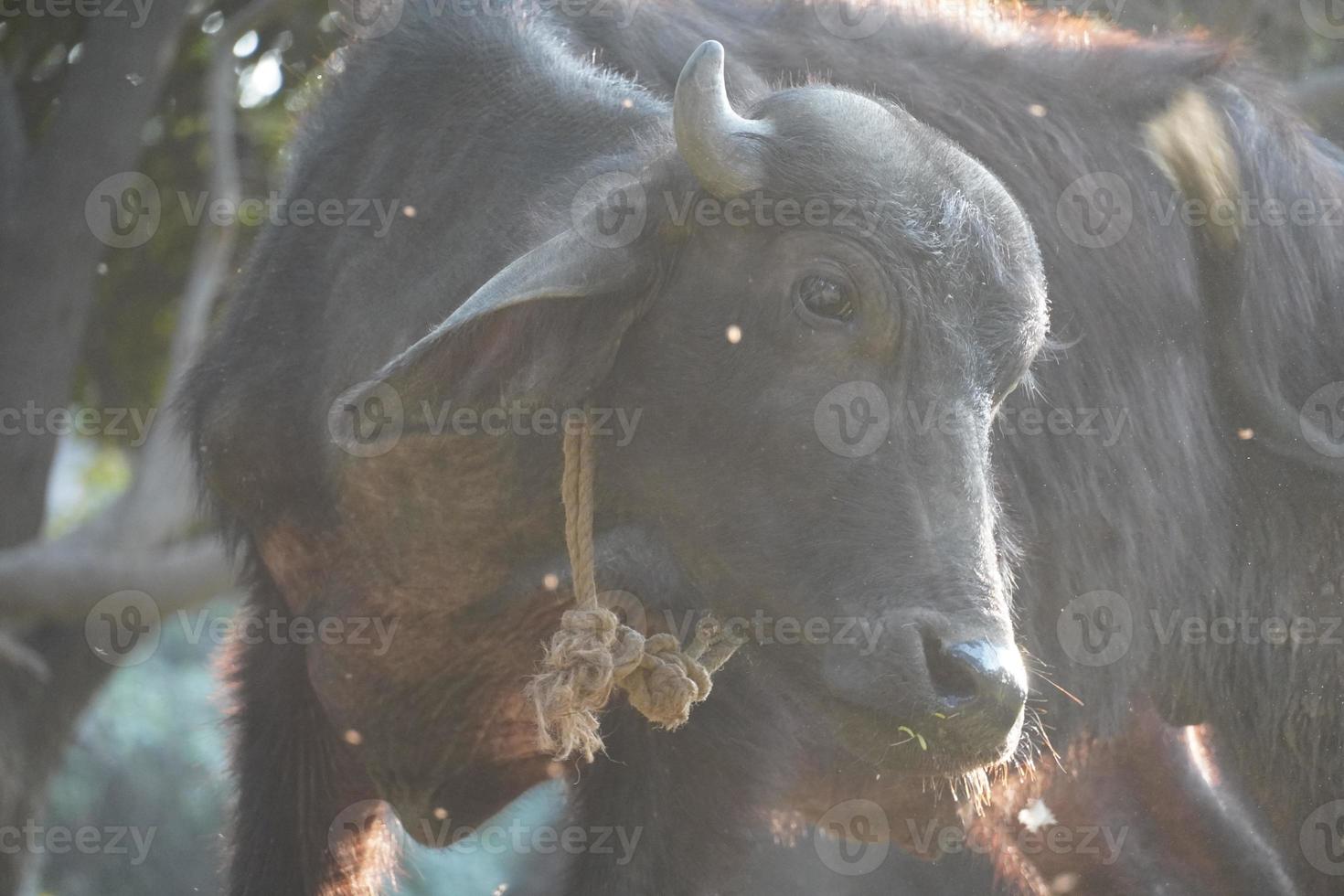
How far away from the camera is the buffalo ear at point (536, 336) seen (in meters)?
3.15

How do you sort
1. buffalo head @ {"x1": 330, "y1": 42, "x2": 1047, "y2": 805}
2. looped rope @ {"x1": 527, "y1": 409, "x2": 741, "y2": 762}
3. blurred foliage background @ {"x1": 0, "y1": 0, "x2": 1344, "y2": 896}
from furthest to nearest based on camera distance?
blurred foliage background @ {"x1": 0, "y1": 0, "x2": 1344, "y2": 896}
looped rope @ {"x1": 527, "y1": 409, "x2": 741, "y2": 762}
buffalo head @ {"x1": 330, "y1": 42, "x2": 1047, "y2": 805}

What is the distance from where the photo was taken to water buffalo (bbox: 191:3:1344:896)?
309 cm

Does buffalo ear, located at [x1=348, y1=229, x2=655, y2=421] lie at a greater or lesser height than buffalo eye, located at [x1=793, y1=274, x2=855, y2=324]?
lesser

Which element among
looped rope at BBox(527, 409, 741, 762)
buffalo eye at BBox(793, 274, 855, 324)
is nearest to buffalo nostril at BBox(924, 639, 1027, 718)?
looped rope at BBox(527, 409, 741, 762)

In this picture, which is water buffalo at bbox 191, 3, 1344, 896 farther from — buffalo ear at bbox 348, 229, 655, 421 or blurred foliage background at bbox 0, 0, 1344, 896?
blurred foliage background at bbox 0, 0, 1344, 896

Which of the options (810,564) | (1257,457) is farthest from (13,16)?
(1257,457)

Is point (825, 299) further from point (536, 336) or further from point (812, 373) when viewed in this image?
point (536, 336)

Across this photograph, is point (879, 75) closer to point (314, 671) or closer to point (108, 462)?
point (314, 671)

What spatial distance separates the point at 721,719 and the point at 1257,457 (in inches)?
84.4

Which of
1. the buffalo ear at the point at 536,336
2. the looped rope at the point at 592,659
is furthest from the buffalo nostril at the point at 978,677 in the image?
the buffalo ear at the point at 536,336

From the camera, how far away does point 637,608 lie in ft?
11.6

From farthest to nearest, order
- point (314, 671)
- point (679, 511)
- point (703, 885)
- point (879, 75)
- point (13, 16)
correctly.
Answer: point (13, 16) → point (879, 75) → point (314, 671) → point (703, 885) → point (679, 511)

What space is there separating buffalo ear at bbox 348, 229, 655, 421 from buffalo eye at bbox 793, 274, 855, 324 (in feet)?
1.20

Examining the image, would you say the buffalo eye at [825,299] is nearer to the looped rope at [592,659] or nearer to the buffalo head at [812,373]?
the buffalo head at [812,373]
